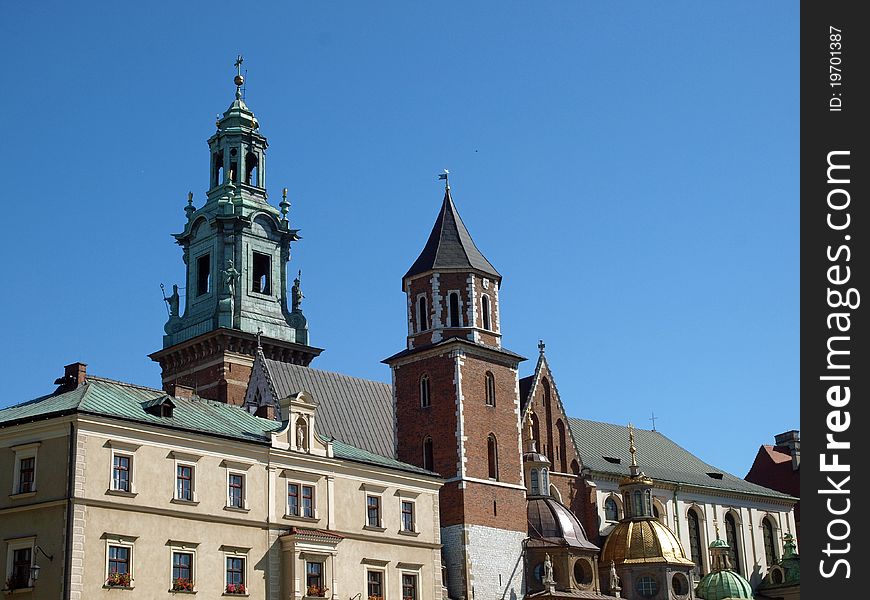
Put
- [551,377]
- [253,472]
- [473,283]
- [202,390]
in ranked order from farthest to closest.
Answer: [202,390] < [551,377] < [473,283] < [253,472]

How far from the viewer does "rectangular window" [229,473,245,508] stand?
4425 centimetres

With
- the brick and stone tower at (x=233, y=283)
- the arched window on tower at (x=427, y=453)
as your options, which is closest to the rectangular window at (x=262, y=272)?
the brick and stone tower at (x=233, y=283)

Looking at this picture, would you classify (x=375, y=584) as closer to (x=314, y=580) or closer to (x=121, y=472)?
(x=314, y=580)

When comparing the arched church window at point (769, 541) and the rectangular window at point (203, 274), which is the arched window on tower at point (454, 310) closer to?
the rectangular window at point (203, 274)

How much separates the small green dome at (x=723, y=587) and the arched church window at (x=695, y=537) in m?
3.33

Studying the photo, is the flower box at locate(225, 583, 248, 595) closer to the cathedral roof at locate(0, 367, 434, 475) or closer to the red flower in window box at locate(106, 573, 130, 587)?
the red flower in window box at locate(106, 573, 130, 587)

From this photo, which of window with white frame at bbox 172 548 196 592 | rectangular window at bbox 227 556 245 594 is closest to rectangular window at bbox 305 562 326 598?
rectangular window at bbox 227 556 245 594

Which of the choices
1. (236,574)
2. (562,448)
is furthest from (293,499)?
(562,448)
